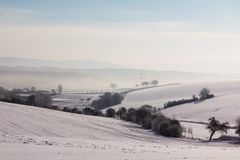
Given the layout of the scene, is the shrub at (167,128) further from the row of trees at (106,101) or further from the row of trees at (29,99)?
the row of trees at (106,101)

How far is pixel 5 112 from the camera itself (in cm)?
5853

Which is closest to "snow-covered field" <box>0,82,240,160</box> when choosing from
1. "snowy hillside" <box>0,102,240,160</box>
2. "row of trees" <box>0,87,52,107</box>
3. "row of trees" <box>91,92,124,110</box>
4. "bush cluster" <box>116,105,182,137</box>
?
"snowy hillside" <box>0,102,240,160</box>

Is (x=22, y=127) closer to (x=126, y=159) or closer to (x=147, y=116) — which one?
(x=126, y=159)

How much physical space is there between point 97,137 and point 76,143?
18.3 metres

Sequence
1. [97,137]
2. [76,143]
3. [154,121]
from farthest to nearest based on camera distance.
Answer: [154,121], [97,137], [76,143]

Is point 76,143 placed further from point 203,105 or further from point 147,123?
point 203,105

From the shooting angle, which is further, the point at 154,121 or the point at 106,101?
the point at 106,101

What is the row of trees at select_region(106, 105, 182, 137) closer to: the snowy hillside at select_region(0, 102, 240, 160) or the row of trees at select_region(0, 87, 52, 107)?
the snowy hillside at select_region(0, 102, 240, 160)

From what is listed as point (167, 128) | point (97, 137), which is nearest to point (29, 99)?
point (167, 128)

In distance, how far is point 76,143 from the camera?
34250 millimetres

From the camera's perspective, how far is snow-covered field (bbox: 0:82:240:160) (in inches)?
1060

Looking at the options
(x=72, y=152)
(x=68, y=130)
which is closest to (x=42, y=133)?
(x=68, y=130)

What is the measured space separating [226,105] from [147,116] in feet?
151

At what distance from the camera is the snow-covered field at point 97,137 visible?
88.3 ft
